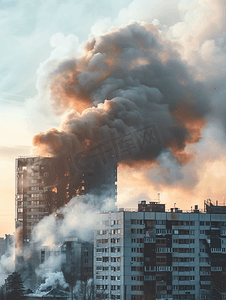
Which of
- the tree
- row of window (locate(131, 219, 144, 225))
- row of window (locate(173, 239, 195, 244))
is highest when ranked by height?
row of window (locate(131, 219, 144, 225))

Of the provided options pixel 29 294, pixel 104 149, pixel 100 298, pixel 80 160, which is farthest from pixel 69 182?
pixel 100 298

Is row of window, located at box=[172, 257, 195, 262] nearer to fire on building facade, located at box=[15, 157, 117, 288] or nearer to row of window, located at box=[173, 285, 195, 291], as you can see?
row of window, located at box=[173, 285, 195, 291]

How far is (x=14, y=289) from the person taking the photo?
102 meters

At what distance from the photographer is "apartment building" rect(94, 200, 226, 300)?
90.9 meters

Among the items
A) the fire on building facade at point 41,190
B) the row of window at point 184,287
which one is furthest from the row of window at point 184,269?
the fire on building facade at point 41,190

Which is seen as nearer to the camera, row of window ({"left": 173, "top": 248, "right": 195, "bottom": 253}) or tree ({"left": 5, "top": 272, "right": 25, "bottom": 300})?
row of window ({"left": 173, "top": 248, "right": 195, "bottom": 253})

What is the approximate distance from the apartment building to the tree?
47.4ft

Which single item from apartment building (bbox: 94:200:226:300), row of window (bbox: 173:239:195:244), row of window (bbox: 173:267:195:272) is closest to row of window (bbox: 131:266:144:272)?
apartment building (bbox: 94:200:226:300)

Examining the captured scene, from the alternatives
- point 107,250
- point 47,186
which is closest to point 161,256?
point 107,250

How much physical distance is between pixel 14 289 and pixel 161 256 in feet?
88.5

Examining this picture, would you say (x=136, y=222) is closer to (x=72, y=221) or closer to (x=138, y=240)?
(x=138, y=240)

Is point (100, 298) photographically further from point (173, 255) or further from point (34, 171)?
point (34, 171)

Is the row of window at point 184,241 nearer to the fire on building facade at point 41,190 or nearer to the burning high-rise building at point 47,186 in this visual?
the fire on building facade at point 41,190

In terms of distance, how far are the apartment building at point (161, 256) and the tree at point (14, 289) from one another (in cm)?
1446
